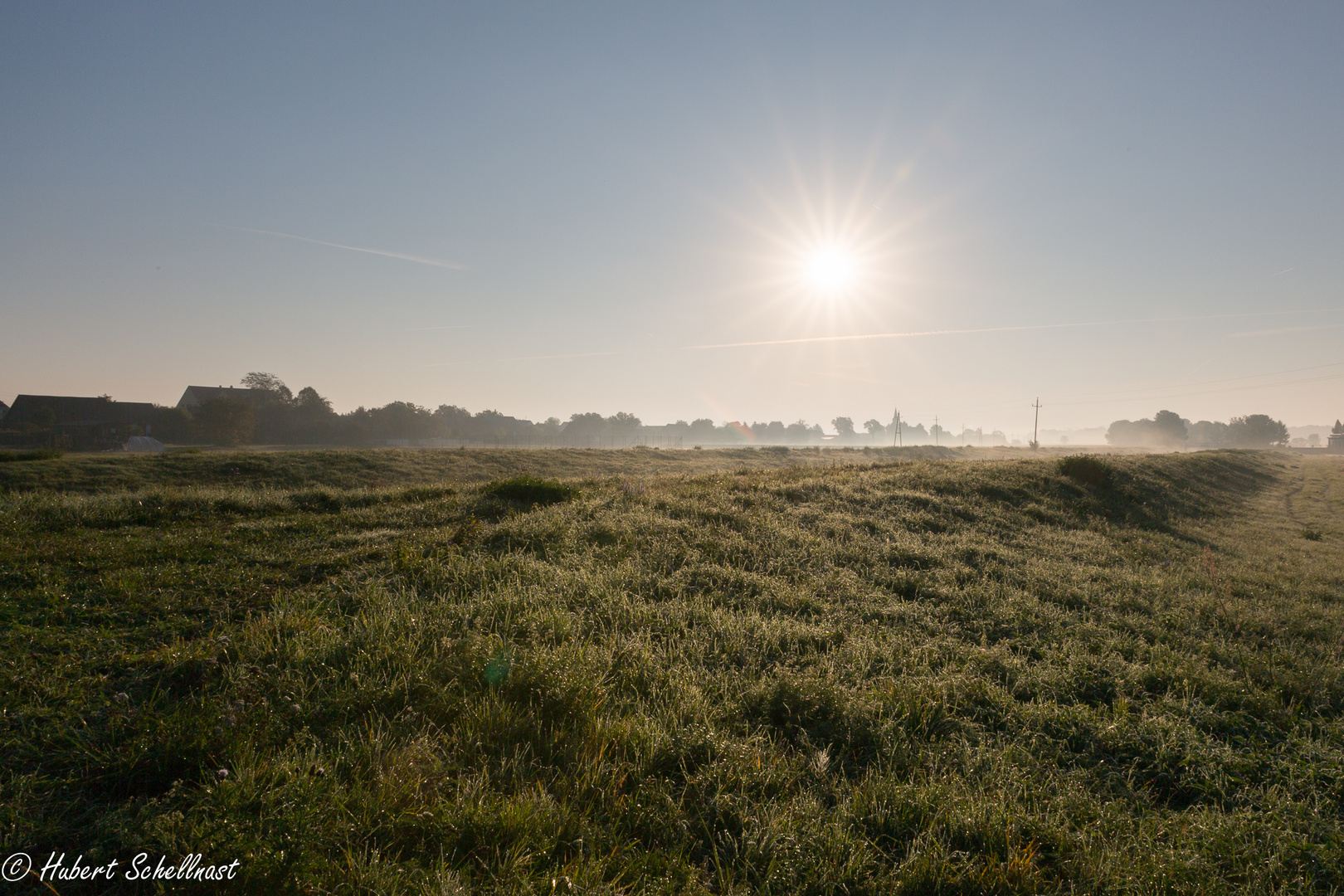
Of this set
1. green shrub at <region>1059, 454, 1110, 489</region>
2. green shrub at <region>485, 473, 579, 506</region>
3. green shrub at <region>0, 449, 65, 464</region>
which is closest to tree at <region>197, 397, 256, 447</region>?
green shrub at <region>0, 449, 65, 464</region>

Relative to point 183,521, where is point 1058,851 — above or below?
below

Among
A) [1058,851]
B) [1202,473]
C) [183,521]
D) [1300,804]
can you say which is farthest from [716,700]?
[1202,473]

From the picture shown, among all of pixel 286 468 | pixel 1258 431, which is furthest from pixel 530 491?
pixel 1258 431

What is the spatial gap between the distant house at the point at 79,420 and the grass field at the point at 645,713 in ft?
228

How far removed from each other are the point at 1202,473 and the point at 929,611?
3674 centimetres

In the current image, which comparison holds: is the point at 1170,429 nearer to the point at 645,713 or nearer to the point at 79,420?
the point at 645,713

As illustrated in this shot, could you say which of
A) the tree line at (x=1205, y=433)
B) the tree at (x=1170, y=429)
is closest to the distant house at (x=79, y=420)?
the tree line at (x=1205, y=433)

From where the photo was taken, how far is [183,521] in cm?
948

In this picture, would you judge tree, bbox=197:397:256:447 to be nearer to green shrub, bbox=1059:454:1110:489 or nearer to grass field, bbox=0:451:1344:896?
grass field, bbox=0:451:1344:896

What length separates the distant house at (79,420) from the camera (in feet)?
181

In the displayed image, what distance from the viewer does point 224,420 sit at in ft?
201

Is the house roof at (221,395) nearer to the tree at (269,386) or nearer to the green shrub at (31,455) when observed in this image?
the tree at (269,386)

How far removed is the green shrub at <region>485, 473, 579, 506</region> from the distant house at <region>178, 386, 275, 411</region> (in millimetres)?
69033

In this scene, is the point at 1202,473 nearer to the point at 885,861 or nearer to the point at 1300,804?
the point at 1300,804
